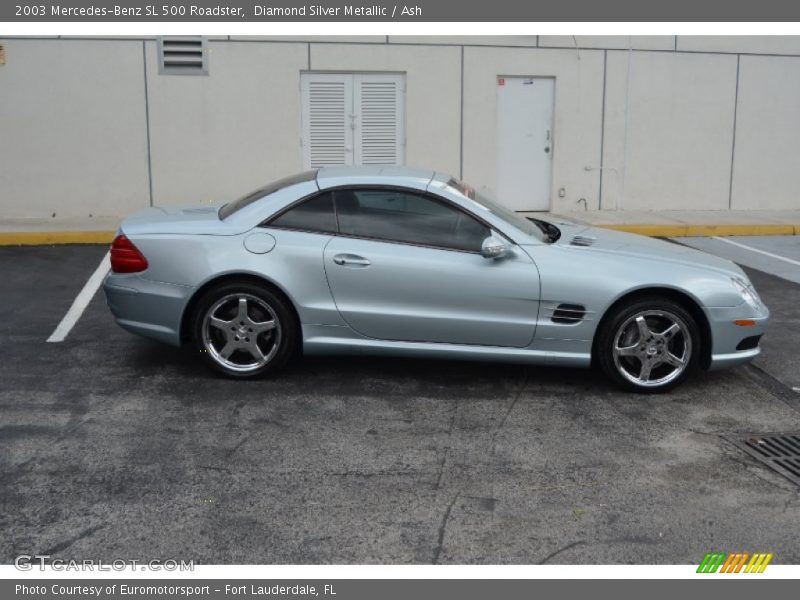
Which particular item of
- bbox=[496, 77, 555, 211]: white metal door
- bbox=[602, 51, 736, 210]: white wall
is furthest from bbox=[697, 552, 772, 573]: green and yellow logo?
bbox=[602, 51, 736, 210]: white wall

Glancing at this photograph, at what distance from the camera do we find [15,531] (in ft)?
13.7

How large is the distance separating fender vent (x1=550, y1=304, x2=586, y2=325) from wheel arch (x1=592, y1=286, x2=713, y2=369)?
147mm

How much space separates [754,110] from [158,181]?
943 cm

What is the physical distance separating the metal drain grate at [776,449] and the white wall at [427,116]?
9314 mm

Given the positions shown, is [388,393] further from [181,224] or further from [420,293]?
[181,224]

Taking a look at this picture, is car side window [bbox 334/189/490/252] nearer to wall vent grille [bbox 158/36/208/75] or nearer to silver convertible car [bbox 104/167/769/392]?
silver convertible car [bbox 104/167/769/392]

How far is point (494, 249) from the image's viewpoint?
20.1 ft

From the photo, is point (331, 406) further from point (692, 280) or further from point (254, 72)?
point (254, 72)

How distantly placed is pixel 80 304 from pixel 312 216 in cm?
321

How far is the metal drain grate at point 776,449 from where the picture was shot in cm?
507

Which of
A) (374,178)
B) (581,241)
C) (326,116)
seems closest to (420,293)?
(374,178)

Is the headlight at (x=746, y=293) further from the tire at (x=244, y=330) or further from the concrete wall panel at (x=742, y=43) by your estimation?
the concrete wall panel at (x=742, y=43)

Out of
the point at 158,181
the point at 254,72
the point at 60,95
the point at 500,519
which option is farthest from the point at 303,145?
the point at 500,519

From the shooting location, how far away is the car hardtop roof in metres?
6.43
